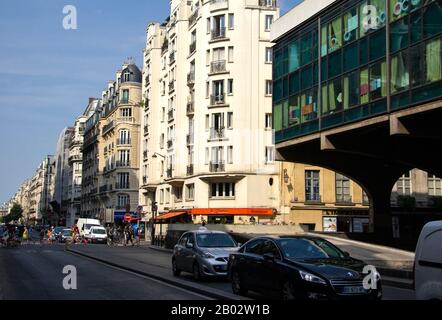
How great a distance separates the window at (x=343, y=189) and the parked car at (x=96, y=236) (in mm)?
22620

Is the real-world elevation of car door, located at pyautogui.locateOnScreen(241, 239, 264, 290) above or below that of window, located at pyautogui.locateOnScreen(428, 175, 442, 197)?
below

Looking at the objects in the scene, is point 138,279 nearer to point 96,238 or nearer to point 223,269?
point 223,269

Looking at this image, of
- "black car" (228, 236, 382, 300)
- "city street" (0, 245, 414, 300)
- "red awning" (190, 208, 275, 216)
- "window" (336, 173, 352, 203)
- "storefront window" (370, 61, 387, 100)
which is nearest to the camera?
"black car" (228, 236, 382, 300)

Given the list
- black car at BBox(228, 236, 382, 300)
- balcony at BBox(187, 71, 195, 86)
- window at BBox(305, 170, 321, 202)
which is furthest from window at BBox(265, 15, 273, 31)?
black car at BBox(228, 236, 382, 300)

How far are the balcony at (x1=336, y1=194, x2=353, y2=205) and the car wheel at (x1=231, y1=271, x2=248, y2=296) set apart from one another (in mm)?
39255

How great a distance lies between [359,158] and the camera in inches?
1528

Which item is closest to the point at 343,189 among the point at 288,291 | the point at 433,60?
the point at 433,60

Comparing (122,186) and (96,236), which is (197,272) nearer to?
(96,236)

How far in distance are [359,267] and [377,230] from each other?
28.7 m

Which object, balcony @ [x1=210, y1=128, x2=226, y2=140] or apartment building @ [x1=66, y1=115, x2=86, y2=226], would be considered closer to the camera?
balcony @ [x1=210, y1=128, x2=226, y2=140]

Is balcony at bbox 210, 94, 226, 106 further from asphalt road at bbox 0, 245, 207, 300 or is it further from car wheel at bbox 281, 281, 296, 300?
car wheel at bbox 281, 281, 296, 300

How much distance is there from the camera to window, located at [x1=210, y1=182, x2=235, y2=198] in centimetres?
5259

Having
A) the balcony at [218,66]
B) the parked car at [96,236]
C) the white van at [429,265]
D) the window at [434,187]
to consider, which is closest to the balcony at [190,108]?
the balcony at [218,66]

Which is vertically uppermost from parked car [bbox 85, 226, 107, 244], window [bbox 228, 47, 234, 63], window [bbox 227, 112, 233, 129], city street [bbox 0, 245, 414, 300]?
window [bbox 228, 47, 234, 63]
